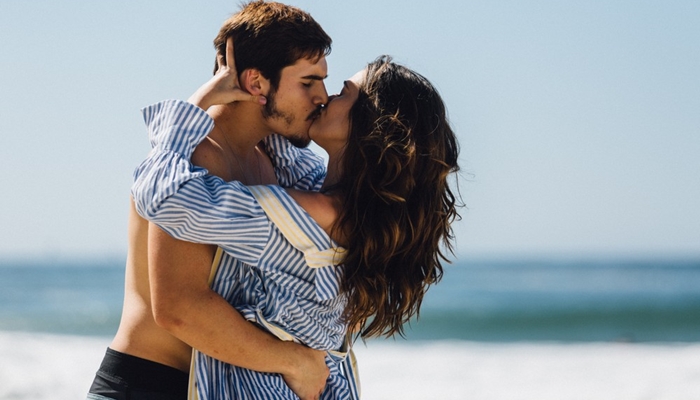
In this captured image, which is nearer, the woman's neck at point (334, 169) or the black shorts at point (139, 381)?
the black shorts at point (139, 381)

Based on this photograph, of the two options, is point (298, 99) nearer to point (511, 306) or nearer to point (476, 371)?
point (476, 371)

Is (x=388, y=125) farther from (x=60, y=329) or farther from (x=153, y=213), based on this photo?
(x=60, y=329)

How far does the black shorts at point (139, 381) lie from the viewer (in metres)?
2.28

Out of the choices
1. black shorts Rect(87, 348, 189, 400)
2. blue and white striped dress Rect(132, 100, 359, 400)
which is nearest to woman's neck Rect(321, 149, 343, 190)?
blue and white striped dress Rect(132, 100, 359, 400)

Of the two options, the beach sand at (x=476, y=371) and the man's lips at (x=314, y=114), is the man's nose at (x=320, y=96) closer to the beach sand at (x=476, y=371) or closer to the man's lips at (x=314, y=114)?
the man's lips at (x=314, y=114)

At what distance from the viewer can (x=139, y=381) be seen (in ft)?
7.50

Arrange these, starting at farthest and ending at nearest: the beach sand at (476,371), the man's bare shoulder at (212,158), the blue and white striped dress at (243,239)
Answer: the beach sand at (476,371), the man's bare shoulder at (212,158), the blue and white striped dress at (243,239)

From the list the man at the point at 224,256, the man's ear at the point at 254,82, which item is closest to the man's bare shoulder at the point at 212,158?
the man at the point at 224,256

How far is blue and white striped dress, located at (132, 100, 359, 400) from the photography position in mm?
2070

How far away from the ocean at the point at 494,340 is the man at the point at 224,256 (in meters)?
1.62

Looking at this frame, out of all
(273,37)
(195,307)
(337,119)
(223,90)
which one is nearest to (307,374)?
(195,307)

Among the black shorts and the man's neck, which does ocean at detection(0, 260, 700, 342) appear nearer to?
the man's neck

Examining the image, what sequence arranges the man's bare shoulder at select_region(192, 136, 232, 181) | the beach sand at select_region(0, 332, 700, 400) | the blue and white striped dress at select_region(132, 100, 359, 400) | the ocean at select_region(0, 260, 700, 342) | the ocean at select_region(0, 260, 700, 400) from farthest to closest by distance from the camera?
1. the ocean at select_region(0, 260, 700, 342)
2. the ocean at select_region(0, 260, 700, 400)
3. the beach sand at select_region(0, 332, 700, 400)
4. the man's bare shoulder at select_region(192, 136, 232, 181)
5. the blue and white striped dress at select_region(132, 100, 359, 400)

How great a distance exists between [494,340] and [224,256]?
40.5 feet
